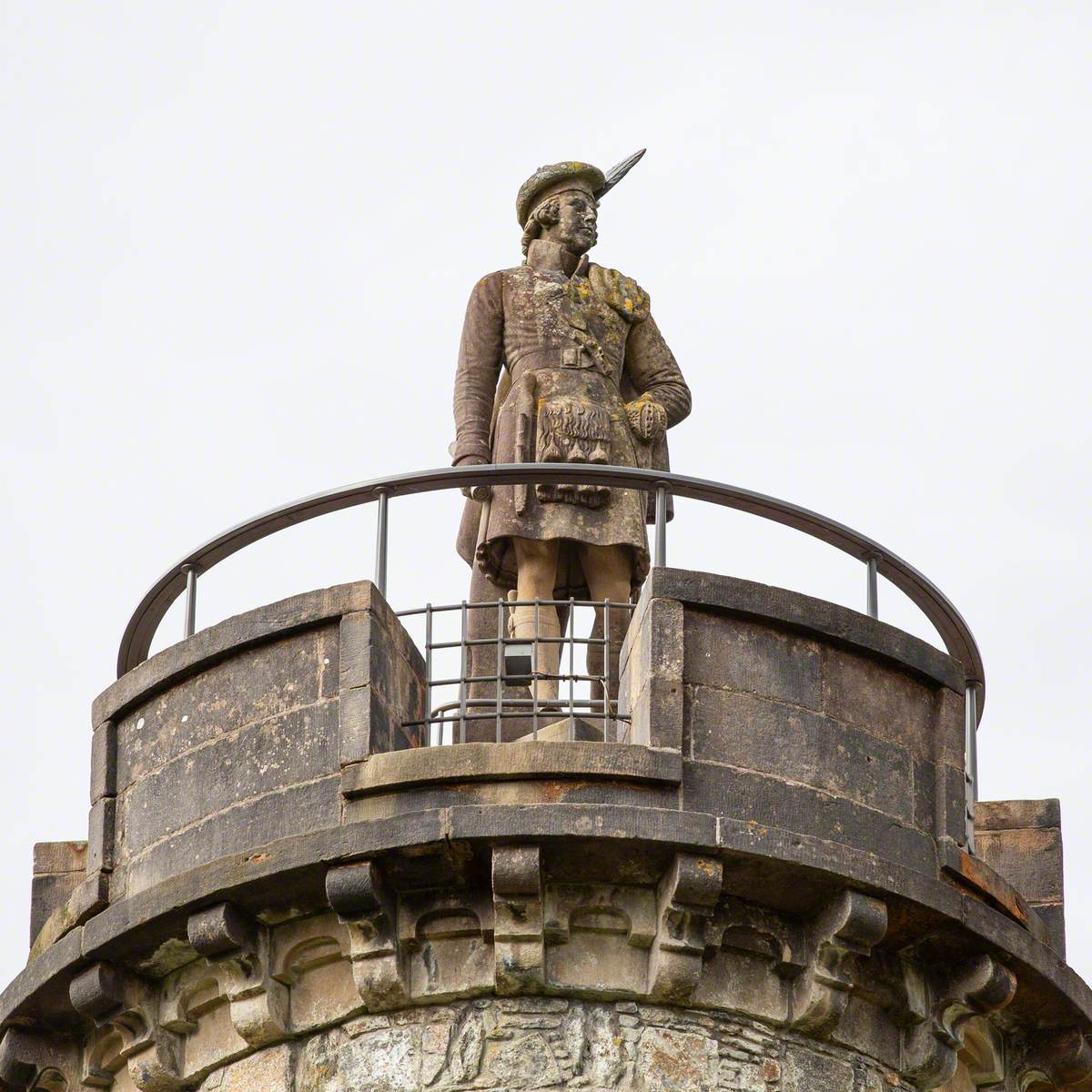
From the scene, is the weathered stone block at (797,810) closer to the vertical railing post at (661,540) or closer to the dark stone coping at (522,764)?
the dark stone coping at (522,764)

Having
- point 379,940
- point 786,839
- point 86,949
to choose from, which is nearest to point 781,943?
point 786,839

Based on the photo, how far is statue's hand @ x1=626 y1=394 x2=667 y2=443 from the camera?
45.8 ft

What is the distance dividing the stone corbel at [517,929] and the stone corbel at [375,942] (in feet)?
1.32

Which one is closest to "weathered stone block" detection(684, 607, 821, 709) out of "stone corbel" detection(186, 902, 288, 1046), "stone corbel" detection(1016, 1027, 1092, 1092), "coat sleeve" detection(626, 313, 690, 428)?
"stone corbel" detection(1016, 1027, 1092, 1092)

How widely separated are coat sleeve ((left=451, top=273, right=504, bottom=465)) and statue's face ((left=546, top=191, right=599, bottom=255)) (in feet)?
1.37

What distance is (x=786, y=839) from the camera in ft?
37.4

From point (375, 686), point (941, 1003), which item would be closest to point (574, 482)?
point (375, 686)

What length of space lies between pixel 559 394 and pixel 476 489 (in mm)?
635

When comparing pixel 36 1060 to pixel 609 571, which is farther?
pixel 609 571

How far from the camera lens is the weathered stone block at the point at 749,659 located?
11.9 m

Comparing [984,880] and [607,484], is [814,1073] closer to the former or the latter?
[984,880]

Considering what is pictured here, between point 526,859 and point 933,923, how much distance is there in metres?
1.72

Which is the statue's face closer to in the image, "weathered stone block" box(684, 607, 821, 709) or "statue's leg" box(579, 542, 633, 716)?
"statue's leg" box(579, 542, 633, 716)

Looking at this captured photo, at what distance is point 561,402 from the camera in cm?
1377
